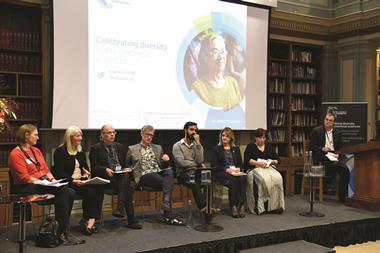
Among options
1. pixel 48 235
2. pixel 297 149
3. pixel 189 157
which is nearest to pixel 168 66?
pixel 189 157

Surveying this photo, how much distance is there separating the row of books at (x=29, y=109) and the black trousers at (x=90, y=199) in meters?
1.36

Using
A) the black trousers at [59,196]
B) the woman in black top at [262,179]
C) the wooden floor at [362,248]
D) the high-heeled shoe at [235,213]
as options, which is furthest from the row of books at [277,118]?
the black trousers at [59,196]

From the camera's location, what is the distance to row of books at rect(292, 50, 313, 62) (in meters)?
7.25

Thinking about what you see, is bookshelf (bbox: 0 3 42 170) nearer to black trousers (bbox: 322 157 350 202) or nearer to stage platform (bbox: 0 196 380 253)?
stage platform (bbox: 0 196 380 253)

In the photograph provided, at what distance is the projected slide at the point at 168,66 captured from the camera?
5156 mm

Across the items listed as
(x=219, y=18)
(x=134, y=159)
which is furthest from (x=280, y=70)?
(x=134, y=159)

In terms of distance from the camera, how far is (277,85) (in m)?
7.08

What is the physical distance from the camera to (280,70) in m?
7.10

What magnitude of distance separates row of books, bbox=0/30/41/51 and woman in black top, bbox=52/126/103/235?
146cm

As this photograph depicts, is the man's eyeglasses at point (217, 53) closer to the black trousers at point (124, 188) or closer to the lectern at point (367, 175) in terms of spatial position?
the lectern at point (367, 175)

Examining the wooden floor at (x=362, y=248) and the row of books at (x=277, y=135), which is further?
the row of books at (x=277, y=135)

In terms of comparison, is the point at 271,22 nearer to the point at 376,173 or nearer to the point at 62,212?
the point at 376,173

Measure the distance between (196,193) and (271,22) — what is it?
343 cm

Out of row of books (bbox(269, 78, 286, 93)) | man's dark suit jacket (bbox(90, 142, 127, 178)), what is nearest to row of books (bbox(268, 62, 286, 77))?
row of books (bbox(269, 78, 286, 93))
